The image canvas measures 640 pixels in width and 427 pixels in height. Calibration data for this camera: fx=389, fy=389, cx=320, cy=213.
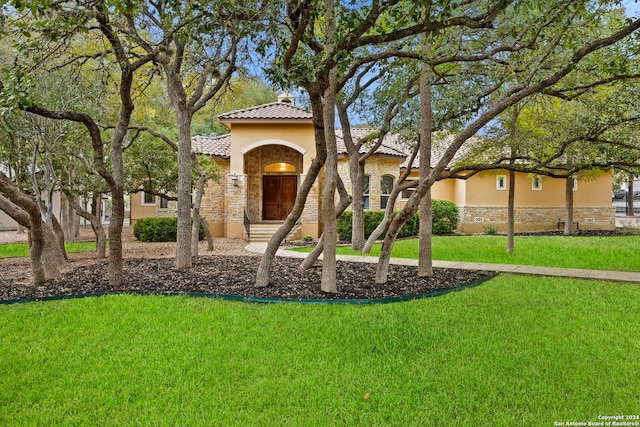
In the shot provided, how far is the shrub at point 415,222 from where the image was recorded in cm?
1634

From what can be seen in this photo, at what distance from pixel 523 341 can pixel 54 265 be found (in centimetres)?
819

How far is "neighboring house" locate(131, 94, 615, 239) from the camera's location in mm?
17172

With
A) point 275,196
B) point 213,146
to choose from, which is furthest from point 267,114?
point 275,196

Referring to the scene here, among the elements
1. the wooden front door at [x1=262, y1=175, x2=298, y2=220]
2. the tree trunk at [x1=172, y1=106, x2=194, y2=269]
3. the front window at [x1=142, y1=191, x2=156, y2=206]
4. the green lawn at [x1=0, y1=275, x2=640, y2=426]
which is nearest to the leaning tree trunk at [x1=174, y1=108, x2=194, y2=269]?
the tree trunk at [x1=172, y1=106, x2=194, y2=269]

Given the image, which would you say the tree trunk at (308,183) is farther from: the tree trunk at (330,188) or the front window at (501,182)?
the front window at (501,182)

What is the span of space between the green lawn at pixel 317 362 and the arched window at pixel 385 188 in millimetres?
13754

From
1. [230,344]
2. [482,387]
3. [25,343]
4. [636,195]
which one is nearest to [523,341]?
[482,387]

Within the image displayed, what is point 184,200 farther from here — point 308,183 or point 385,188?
point 385,188

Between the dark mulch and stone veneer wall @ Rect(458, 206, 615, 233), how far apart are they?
13.6 meters

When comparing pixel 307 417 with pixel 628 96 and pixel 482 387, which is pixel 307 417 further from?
pixel 628 96

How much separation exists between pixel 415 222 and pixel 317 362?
1502cm

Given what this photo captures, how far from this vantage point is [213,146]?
19.5 m

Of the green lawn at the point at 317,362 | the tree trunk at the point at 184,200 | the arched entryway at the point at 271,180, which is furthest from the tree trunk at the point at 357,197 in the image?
the arched entryway at the point at 271,180

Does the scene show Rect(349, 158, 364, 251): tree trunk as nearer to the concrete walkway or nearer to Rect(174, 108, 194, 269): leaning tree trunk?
the concrete walkway
